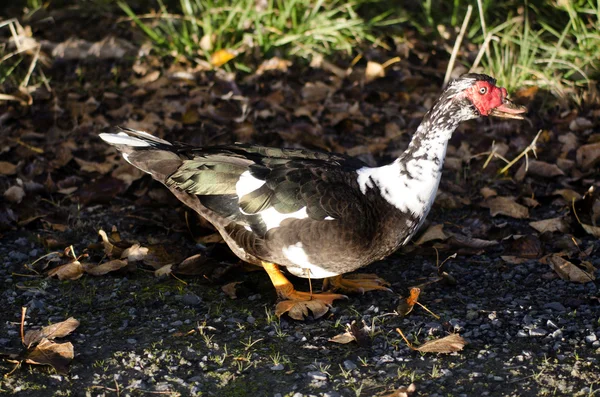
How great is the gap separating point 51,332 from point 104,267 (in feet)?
2.16

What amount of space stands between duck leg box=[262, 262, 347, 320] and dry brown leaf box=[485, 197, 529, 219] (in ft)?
4.30

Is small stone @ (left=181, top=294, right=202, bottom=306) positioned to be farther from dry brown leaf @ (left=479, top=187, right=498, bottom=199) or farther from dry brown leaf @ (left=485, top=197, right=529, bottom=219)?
dry brown leaf @ (left=479, top=187, right=498, bottom=199)

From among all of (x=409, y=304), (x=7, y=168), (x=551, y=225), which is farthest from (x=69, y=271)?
(x=551, y=225)

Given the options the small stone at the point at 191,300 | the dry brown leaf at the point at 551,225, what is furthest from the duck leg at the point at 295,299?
the dry brown leaf at the point at 551,225

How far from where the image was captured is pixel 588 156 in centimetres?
507

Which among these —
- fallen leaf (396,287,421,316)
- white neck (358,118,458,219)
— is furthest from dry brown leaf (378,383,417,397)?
white neck (358,118,458,219)

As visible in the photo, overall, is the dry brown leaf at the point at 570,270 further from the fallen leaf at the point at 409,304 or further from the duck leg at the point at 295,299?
the duck leg at the point at 295,299

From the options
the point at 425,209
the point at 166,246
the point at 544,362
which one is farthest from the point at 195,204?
the point at 544,362

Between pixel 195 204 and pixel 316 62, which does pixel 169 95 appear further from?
pixel 195 204

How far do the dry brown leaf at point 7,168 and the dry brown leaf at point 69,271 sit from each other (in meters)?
1.30

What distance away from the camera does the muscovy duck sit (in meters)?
3.63

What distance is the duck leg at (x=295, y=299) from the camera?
3.63 m

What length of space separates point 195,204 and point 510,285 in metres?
1.57

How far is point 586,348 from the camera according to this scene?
327 cm
